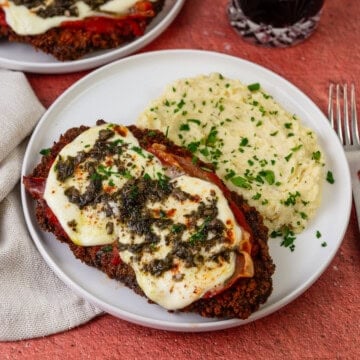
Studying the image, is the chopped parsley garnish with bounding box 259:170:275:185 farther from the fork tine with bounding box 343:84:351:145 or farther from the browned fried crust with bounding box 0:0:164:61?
the browned fried crust with bounding box 0:0:164:61

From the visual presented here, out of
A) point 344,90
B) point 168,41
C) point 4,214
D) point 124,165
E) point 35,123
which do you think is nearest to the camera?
point 124,165

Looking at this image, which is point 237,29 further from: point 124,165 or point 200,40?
point 124,165

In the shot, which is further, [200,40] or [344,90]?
[200,40]

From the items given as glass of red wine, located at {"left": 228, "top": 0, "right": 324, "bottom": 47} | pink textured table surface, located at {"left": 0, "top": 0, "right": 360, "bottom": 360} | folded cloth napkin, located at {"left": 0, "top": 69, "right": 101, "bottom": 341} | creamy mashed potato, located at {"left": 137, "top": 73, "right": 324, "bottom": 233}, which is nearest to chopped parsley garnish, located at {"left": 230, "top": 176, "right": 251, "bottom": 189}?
creamy mashed potato, located at {"left": 137, "top": 73, "right": 324, "bottom": 233}

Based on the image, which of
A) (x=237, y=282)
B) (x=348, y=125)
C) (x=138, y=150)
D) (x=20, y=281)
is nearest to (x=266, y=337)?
(x=237, y=282)

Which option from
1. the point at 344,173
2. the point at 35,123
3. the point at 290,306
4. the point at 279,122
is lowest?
the point at 290,306

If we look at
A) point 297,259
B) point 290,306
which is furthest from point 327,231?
point 290,306
